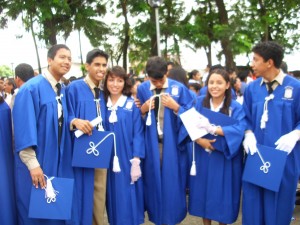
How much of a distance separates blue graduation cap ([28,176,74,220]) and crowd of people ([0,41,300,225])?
3cm

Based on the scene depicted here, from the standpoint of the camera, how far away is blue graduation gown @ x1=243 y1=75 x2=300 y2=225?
11.6ft

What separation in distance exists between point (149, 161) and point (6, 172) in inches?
60.0

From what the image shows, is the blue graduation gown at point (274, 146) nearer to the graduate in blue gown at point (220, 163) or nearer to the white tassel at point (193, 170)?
the graduate in blue gown at point (220, 163)

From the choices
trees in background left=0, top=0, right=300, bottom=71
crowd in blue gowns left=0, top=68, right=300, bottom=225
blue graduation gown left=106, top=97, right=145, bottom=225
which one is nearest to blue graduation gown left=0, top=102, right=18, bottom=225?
crowd in blue gowns left=0, top=68, right=300, bottom=225

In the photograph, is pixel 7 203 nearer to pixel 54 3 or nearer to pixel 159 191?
pixel 159 191

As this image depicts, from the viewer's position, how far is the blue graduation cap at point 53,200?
3.20 m

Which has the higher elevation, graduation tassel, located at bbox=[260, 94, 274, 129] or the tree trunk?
the tree trunk

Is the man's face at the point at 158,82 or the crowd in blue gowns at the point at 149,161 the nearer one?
the crowd in blue gowns at the point at 149,161

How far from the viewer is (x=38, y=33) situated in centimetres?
1427

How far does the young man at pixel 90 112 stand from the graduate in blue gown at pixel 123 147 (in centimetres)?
10

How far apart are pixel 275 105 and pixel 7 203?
2.71 meters

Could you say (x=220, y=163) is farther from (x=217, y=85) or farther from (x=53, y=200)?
(x=53, y=200)

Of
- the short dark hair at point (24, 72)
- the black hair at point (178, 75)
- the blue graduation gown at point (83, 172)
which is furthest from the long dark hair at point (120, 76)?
the short dark hair at point (24, 72)

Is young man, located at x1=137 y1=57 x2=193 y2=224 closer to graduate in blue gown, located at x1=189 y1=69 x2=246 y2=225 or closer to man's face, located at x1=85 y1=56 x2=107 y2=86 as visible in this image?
graduate in blue gown, located at x1=189 y1=69 x2=246 y2=225
